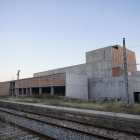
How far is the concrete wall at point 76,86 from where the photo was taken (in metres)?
39.0

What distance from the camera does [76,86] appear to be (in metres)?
41.1

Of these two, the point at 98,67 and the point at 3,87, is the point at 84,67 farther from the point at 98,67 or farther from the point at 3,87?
the point at 3,87

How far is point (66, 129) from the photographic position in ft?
27.0

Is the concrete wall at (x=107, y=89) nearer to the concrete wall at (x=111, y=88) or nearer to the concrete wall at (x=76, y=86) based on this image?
the concrete wall at (x=111, y=88)

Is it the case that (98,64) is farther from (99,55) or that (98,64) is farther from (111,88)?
(111,88)

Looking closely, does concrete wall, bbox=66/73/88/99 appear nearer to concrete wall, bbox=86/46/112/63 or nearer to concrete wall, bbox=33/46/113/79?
concrete wall, bbox=33/46/113/79

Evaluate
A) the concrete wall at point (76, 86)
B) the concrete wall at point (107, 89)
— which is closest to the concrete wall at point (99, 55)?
the concrete wall at point (107, 89)

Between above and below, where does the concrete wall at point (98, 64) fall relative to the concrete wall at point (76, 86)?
above

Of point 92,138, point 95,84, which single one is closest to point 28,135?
point 92,138

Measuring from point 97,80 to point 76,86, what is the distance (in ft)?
23.4

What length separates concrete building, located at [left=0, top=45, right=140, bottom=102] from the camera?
38.0m

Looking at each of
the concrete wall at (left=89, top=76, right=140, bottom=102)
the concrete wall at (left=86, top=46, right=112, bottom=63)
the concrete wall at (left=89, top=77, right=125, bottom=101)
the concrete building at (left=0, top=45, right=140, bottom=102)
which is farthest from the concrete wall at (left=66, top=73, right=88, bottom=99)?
the concrete wall at (left=86, top=46, right=112, bottom=63)

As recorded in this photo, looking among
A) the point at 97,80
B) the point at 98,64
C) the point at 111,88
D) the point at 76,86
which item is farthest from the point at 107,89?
the point at 98,64

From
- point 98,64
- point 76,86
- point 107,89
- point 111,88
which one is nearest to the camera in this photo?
point 111,88
